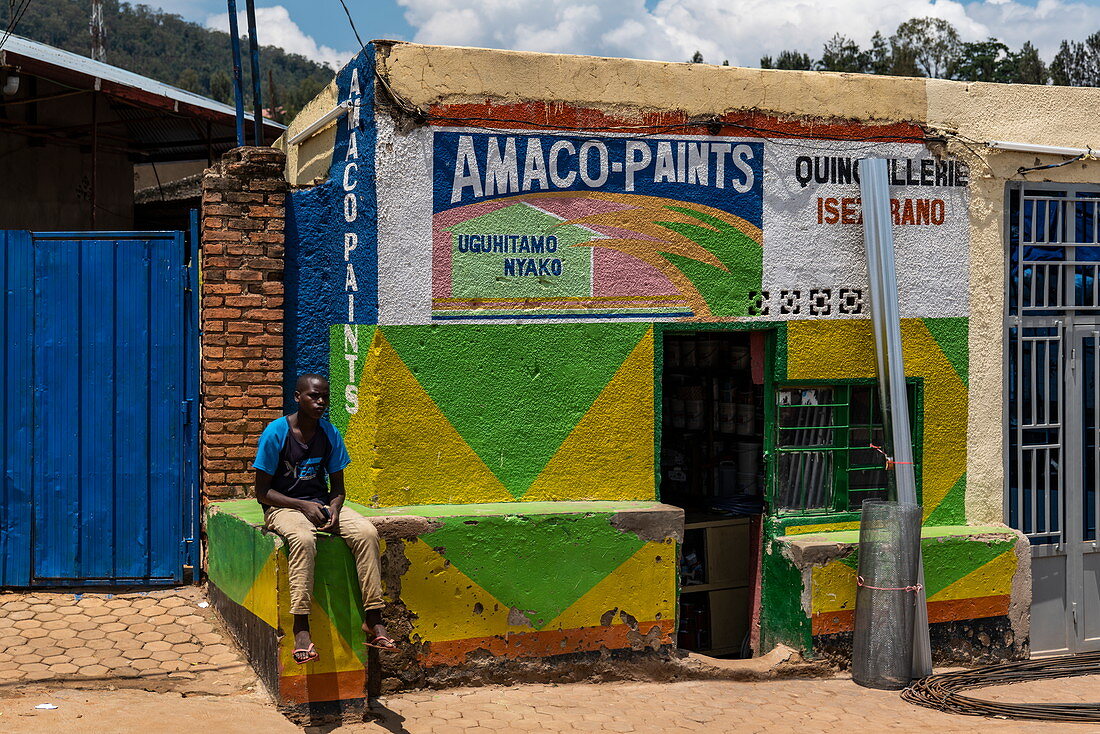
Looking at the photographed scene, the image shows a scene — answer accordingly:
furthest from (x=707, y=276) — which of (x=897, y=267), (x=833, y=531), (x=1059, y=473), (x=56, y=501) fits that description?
(x=56, y=501)

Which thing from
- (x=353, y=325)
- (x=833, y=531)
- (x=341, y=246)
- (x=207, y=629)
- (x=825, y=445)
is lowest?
(x=207, y=629)

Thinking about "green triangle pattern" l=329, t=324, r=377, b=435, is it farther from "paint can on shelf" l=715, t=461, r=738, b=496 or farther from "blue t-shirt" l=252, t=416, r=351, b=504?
"paint can on shelf" l=715, t=461, r=738, b=496

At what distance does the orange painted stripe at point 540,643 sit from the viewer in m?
6.18

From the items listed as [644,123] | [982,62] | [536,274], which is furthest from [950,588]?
[982,62]

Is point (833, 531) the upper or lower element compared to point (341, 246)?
lower

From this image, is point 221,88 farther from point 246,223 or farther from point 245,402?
point 245,402

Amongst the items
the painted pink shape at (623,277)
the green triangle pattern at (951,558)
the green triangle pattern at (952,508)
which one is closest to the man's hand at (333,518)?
the painted pink shape at (623,277)

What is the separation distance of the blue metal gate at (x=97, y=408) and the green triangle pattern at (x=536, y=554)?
6.66 ft

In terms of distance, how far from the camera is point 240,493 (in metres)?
6.93

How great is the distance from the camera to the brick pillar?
6.86 metres

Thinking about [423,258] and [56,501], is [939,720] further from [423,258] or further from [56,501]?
[56,501]

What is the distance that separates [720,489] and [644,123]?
3.00 meters

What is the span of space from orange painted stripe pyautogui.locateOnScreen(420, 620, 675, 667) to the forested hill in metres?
45.1

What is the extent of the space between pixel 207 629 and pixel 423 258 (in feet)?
8.55
